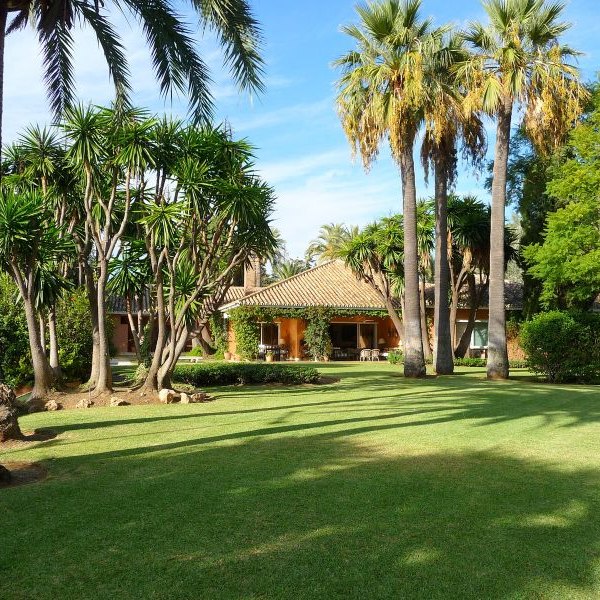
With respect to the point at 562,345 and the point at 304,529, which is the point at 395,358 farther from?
the point at 304,529

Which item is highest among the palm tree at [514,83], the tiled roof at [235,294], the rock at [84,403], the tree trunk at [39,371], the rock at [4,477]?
the palm tree at [514,83]

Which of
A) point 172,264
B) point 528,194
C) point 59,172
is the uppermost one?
point 528,194

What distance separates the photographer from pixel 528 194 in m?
27.0

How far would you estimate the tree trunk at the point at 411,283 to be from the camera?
20391 mm

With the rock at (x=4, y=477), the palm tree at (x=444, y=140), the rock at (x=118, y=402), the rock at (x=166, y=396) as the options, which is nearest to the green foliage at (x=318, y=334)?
the palm tree at (x=444, y=140)

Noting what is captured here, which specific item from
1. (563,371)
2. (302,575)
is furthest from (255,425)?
(563,371)

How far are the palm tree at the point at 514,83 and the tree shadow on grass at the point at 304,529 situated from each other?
13653 mm

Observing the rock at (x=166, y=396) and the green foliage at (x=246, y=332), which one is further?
the green foliage at (x=246, y=332)

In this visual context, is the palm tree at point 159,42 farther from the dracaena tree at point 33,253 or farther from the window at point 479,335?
the window at point 479,335

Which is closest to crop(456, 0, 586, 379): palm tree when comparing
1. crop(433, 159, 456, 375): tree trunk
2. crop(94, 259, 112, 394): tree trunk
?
crop(433, 159, 456, 375): tree trunk

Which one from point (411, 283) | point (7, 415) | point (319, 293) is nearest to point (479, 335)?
point (319, 293)

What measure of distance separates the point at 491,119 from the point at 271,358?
1604cm

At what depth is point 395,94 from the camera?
768 inches

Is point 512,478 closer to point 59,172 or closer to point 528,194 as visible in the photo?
point 59,172
